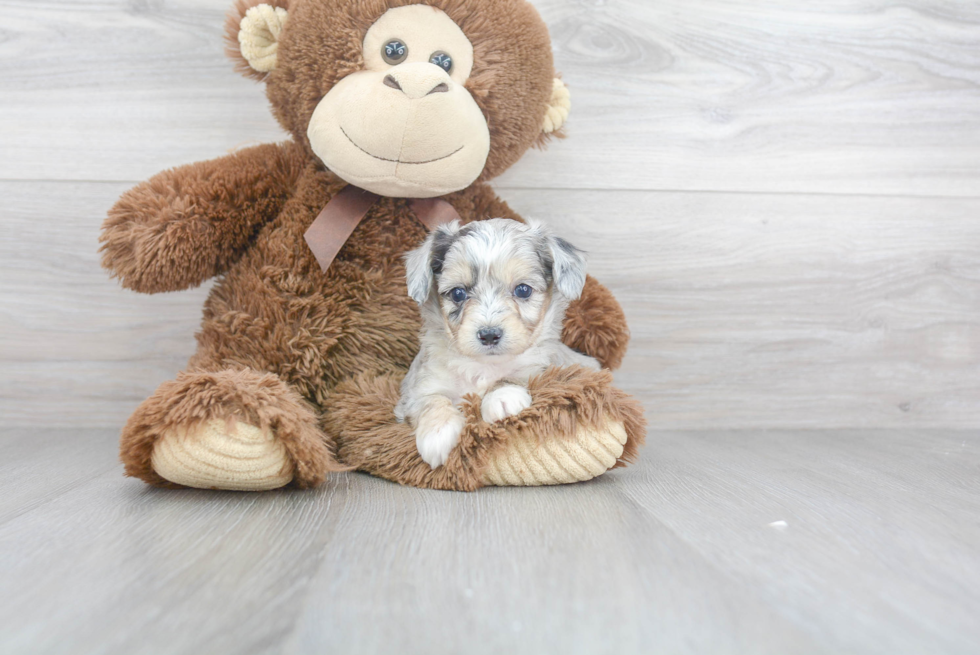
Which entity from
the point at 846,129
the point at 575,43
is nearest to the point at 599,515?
the point at 575,43

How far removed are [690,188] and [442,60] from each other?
1005 mm

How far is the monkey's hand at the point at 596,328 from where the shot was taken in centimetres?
187

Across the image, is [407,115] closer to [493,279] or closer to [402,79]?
[402,79]

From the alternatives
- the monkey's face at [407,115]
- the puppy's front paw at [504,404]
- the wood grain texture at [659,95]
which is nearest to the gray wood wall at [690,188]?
the wood grain texture at [659,95]

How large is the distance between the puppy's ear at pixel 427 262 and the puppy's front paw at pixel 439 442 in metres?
0.32

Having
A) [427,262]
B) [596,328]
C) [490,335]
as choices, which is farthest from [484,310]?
[596,328]

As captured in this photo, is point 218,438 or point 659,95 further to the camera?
point 659,95

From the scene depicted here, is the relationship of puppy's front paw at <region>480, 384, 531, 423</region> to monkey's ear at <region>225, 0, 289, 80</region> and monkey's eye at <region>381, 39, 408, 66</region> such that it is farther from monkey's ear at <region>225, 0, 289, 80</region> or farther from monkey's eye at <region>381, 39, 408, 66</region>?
monkey's ear at <region>225, 0, 289, 80</region>

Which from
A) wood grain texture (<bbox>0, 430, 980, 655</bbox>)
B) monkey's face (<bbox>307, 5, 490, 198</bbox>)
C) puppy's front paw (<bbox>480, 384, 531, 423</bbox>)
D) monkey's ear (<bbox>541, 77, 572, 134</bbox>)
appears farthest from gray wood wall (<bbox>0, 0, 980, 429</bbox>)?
puppy's front paw (<bbox>480, 384, 531, 423</bbox>)

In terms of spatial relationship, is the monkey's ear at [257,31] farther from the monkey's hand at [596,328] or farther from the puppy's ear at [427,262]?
the monkey's hand at [596,328]

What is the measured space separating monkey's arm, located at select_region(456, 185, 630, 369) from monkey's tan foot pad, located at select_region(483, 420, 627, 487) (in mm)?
393

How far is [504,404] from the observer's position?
59.6 inches

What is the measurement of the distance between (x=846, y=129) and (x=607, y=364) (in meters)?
1.22

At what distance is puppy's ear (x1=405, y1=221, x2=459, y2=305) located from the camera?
1.65 metres
